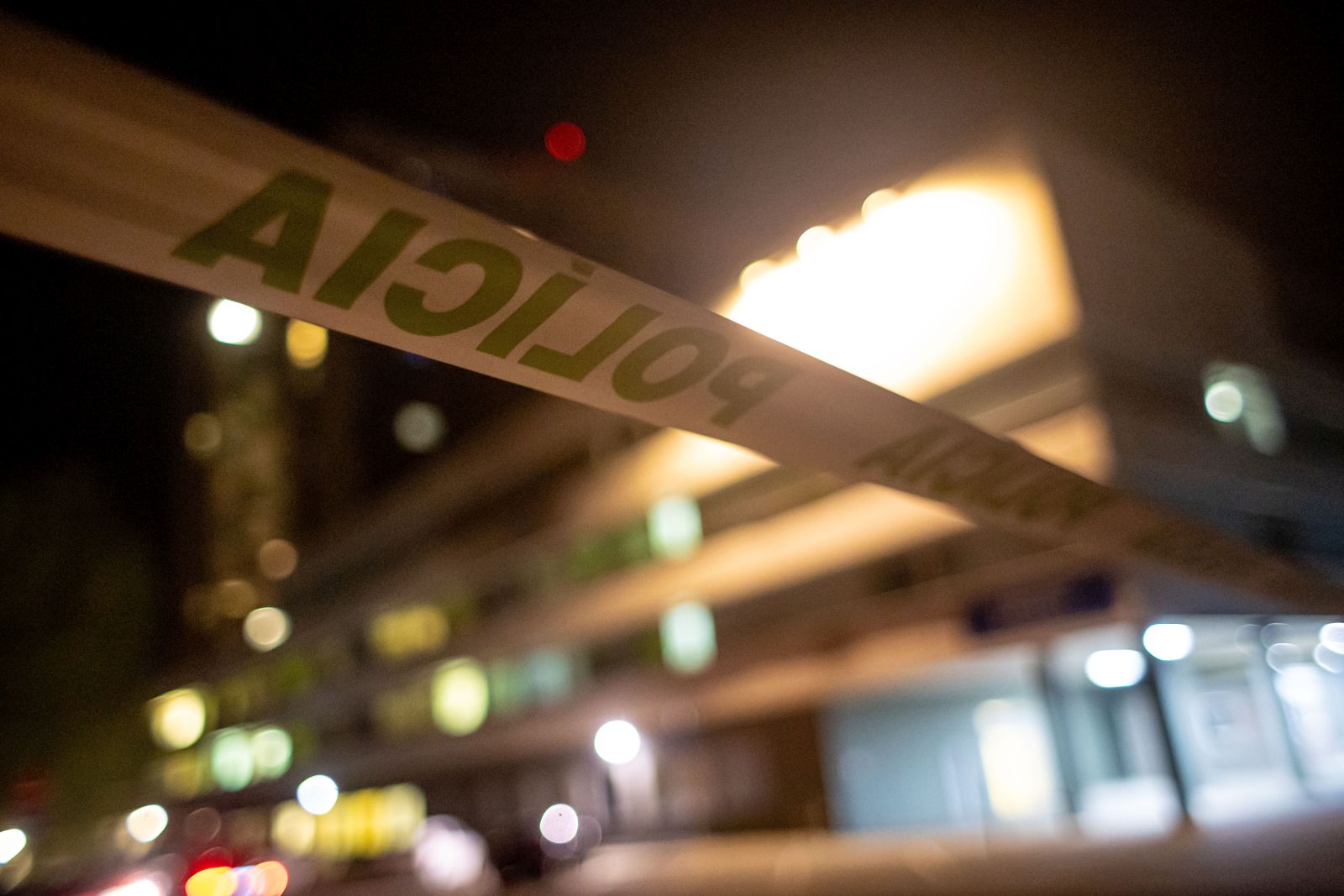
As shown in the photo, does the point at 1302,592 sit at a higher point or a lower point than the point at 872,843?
higher

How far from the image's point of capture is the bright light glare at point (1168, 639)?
16781 mm

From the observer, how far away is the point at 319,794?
145ft

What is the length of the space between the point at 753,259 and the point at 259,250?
15.4 metres

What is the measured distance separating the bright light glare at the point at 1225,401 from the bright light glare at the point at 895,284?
16.1ft

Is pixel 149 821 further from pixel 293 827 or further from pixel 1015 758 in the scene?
pixel 1015 758

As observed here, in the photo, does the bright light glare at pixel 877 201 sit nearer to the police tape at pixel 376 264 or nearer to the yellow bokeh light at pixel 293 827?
the police tape at pixel 376 264

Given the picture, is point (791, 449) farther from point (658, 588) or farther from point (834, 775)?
point (658, 588)

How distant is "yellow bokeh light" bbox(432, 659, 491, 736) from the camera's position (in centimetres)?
3544

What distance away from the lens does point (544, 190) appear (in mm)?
13227

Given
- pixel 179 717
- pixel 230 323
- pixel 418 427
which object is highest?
pixel 418 427

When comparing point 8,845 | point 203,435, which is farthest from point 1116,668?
point 203,435

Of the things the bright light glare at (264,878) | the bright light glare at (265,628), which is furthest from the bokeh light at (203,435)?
the bright light glare at (264,878)

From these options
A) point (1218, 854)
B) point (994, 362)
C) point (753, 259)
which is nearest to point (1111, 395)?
point (994, 362)

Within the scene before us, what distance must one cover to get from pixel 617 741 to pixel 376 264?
27.4 m
